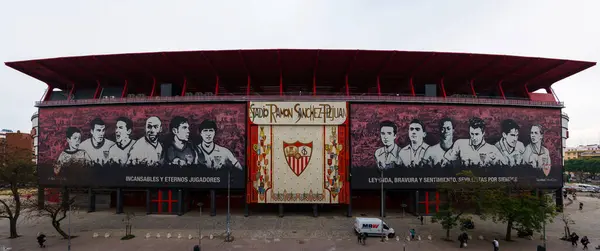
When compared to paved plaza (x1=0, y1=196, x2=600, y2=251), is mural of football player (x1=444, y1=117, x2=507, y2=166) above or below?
above

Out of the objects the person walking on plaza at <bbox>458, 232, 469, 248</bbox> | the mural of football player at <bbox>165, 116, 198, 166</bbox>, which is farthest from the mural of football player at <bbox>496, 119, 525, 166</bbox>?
the mural of football player at <bbox>165, 116, 198, 166</bbox>

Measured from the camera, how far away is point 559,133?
42031 mm

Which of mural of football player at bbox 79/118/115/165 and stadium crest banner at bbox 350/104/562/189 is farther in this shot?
mural of football player at bbox 79/118/115/165

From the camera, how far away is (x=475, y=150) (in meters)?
39.7

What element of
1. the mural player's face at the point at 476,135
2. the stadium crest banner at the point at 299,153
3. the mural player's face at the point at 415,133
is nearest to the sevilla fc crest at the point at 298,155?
the stadium crest banner at the point at 299,153

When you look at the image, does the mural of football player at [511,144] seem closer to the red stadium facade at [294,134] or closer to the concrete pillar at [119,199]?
the red stadium facade at [294,134]

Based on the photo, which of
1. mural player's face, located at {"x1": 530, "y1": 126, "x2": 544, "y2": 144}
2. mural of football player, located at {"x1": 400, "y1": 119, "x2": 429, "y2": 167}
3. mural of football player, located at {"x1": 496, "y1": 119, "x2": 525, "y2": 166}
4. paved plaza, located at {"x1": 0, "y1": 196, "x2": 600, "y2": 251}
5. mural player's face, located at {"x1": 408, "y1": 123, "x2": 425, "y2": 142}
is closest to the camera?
paved plaza, located at {"x1": 0, "y1": 196, "x2": 600, "y2": 251}

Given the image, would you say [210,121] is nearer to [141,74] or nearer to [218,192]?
[218,192]

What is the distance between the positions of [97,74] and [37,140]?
45.6ft

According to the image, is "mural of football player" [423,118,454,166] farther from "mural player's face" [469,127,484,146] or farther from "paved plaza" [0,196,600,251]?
"paved plaza" [0,196,600,251]

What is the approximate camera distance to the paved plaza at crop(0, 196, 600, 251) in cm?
2747

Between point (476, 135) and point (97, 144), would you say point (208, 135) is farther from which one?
point (476, 135)

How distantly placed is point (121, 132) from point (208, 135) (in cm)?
1290

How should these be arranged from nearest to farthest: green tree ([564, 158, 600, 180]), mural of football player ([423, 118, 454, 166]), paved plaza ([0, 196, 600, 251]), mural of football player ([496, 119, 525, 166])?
paved plaza ([0, 196, 600, 251]) → mural of football player ([423, 118, 454, 166]) → mural of football player ([496, 119, 525, 166]) → green tree ([564, 158, 600, 180])
